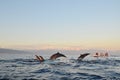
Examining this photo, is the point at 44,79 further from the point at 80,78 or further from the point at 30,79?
the point at 80,78

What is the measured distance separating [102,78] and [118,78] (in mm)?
2228

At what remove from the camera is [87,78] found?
1129 inches

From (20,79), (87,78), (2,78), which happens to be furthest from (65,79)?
(2,78)

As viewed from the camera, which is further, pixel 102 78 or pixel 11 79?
pixel 102 78

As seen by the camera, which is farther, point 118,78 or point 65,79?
A: point 118,78

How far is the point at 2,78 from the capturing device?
27547mm

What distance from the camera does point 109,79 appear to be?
28.2 m

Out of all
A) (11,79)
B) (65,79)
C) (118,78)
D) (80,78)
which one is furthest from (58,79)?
(118,78)

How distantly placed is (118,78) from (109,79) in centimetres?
182

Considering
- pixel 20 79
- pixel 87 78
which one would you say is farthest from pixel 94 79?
pixel 20 79

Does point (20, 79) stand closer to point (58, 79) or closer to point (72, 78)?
point (58, 79)

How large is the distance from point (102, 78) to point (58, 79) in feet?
17.8

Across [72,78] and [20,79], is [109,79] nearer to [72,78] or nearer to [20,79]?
[72,78]

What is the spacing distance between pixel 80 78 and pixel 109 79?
11.2 feet
